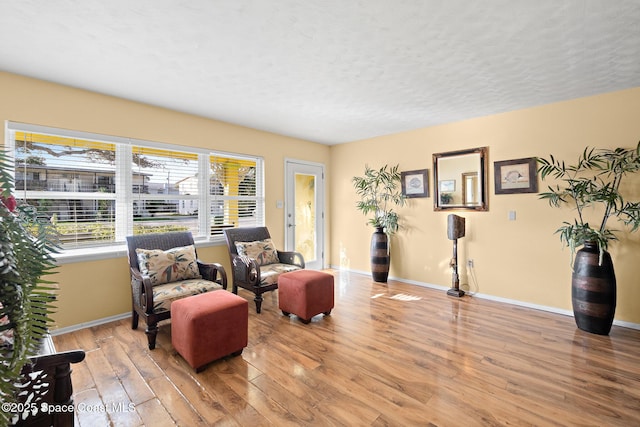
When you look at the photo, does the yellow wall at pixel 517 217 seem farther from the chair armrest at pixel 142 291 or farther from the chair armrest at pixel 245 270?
the chair armrest at pixel 142 291

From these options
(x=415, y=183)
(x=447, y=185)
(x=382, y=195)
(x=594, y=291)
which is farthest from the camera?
(x=382, y=195)

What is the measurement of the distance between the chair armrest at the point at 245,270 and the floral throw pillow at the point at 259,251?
0.12 m

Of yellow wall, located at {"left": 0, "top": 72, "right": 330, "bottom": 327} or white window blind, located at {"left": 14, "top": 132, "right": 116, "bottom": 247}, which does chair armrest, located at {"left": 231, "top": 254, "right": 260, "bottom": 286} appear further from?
white window blind, located at {"left": 14, "top": 132, "right": 116, "bottom": 247}

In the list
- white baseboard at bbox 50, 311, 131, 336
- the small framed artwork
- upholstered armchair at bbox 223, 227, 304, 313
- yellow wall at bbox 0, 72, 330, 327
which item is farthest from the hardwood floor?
the small framed artwork

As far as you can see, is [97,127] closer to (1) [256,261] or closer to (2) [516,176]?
(1) [256,261]

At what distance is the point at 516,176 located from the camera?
376 centimetres

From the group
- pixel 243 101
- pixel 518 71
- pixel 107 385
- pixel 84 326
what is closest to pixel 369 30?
pixel 518 71

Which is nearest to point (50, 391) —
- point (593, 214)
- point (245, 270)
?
point (245, 270)

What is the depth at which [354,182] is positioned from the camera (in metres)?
5.54

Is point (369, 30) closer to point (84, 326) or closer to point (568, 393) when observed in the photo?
point (568, 393)

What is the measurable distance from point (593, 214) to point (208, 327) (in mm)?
4226

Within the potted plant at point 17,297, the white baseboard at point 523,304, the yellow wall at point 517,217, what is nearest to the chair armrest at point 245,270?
the yellow wall at point 517,217

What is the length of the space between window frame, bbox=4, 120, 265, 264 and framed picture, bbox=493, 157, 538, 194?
363 cm

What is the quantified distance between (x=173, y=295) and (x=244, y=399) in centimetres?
127
